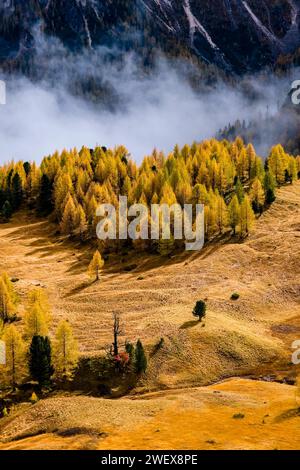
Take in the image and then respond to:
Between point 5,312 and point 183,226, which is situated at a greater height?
point 183,226

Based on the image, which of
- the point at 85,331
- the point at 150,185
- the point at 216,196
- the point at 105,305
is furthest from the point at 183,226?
the point at 85,331

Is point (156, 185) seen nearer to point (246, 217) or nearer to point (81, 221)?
point (81, 221)

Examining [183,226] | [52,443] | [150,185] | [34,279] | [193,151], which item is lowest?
[52,443]

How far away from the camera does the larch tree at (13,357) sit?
74750 millimetres

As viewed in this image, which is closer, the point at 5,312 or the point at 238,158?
the point at 5,312

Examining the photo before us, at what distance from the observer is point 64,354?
7719cm

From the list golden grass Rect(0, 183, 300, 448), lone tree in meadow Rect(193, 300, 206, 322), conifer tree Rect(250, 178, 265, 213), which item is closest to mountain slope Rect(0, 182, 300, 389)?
golden grass Rect(0, 183, 300, 448)

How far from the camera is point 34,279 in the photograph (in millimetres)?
120000

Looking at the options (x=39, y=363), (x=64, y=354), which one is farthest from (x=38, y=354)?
(x=64, y=354)

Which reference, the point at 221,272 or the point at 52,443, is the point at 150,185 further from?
the point at 52,443

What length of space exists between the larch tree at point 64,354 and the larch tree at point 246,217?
70.4 meters

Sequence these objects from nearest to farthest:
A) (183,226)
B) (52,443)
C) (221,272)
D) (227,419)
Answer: (52,443) → (227,419) → (221,272) → (183,226)

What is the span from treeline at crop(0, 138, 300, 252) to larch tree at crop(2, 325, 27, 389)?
61330 mm

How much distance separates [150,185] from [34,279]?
5516cm
